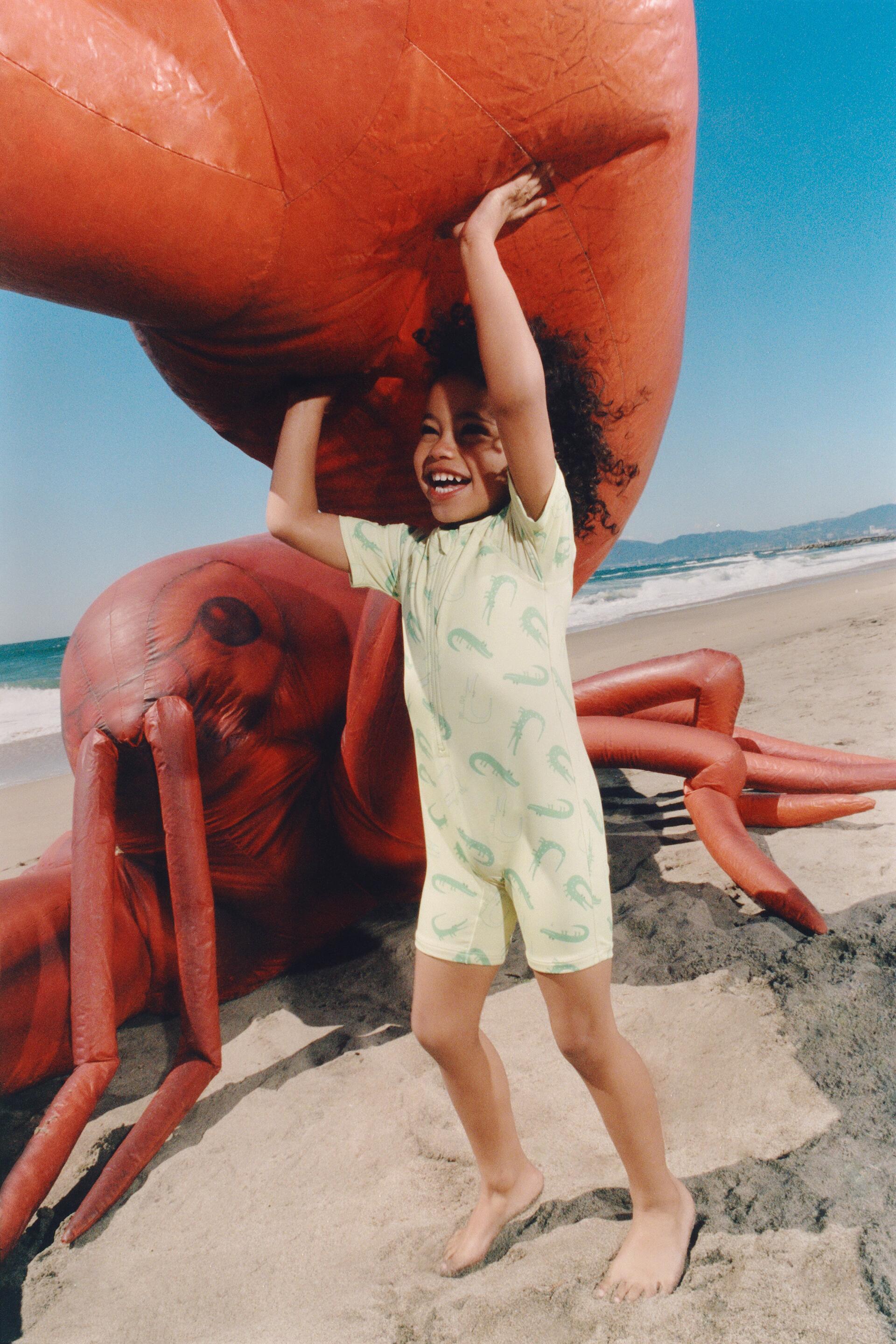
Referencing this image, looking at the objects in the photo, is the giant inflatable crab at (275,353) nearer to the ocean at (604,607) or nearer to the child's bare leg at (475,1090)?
the child's bare leg at (475,1090)

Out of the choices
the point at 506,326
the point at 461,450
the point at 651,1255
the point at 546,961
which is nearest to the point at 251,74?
the point at 506,326

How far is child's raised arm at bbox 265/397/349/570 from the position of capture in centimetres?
127

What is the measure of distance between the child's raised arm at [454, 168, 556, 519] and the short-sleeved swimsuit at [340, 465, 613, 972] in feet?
0.32

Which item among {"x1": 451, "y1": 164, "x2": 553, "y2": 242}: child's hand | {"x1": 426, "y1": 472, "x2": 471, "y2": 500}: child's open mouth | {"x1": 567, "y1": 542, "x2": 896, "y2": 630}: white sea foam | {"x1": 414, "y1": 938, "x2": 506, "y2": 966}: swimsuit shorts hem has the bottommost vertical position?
Answer: {"x1": 567, "y1": 542, "x2": 896, "y2": 630}: white sea foam

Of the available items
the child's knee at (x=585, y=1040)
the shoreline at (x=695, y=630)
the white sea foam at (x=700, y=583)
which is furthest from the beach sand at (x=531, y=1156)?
the white sea foam at (x=700, y=583)

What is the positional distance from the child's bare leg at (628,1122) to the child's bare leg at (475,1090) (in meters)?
0.14

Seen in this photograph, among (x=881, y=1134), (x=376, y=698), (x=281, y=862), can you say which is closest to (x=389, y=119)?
(x=376, y=698)

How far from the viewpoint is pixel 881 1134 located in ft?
4.75

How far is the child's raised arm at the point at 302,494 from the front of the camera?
1.27 metres

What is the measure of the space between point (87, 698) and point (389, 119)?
124cm

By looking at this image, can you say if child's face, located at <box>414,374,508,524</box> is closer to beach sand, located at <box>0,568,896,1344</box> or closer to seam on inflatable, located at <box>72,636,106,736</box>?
seam on inflatable, located at <box>72,636,106,736</box>

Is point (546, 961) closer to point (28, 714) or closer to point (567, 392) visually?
point (567, 392)

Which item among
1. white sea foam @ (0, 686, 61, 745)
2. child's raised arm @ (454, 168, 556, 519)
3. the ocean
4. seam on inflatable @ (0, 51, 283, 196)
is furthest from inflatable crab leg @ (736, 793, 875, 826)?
white sea foam @ (0, 686, 61, 745)

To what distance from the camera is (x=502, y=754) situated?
1.19 meters
